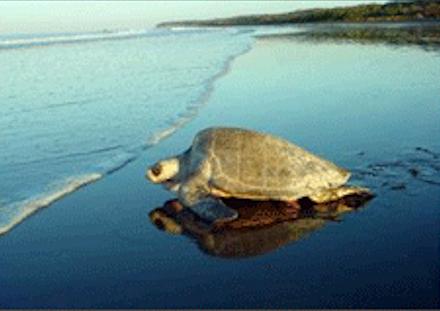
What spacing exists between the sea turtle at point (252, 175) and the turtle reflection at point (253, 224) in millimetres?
103

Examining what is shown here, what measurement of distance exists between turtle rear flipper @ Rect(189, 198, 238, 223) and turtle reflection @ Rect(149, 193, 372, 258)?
0.06 m

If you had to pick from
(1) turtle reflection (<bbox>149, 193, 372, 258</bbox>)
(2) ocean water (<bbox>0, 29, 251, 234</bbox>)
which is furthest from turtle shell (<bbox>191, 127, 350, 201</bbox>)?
(2) ocean water (<bbox>0, 29, 251, 234</bbox>)

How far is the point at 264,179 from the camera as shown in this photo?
263 inches

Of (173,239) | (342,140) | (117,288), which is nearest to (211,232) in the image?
(173,239)

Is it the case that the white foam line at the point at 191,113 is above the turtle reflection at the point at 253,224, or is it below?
below

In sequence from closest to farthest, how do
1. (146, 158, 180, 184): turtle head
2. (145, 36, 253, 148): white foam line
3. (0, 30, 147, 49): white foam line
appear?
(146, 158, 180, 184): turtle head → (145, 36, 253, 148): white foam line → (0, 30, 147, 49): white foam line

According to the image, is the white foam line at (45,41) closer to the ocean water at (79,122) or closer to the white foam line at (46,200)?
the ocean water at (79,122)

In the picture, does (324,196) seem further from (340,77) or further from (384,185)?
(340,77)

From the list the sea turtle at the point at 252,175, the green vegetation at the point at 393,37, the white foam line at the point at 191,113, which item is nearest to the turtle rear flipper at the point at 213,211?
the sea turtle at the point at 252,175

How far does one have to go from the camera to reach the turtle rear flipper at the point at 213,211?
6250mm

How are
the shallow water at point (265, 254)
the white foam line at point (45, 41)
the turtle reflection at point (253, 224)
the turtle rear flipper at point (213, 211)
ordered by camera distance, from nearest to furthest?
the shallow water at point (265, 254) → the turtle reflection at point (253, 224) → the turtle rear flipper at point (213, 211) → the white foam line at point (45, 41)

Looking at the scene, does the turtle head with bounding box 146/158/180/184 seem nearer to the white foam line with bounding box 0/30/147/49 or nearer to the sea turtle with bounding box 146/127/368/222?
the sea turtle with bounding box 146/127/368/222

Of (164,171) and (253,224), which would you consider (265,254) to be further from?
(164,171)

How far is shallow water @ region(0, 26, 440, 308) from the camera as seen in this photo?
4676 millimetres
